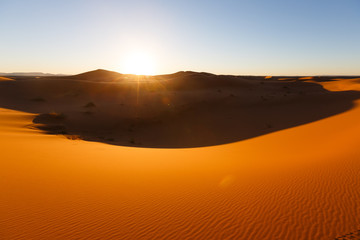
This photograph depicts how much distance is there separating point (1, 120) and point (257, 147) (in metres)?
15.6

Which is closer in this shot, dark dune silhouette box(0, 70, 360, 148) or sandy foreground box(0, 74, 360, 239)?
sandy foreground box(0, 74, 360, 239)

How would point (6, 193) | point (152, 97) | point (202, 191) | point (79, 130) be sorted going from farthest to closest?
point (152, 97), point (79, 130), point (202, 191), point (6, 193)

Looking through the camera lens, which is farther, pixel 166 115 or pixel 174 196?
pixel 166 115

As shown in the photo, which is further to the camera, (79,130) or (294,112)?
(294,112)

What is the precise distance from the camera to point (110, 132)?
16.8m

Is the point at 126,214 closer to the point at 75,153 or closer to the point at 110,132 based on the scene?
the point at 75,153

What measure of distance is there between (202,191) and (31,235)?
3363 mm

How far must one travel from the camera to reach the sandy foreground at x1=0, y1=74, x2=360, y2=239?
3641mm

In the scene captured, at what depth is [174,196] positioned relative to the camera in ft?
16.1

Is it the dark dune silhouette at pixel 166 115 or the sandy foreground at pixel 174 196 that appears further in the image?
the dark dune silhouette at pixel 166 115

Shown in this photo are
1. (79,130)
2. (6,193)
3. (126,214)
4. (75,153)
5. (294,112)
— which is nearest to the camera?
(126,214)

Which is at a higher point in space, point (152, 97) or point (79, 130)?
point (152, 97)

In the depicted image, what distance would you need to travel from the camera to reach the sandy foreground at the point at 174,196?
3641 mm

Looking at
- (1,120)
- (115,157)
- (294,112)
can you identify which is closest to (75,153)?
(115,157)
